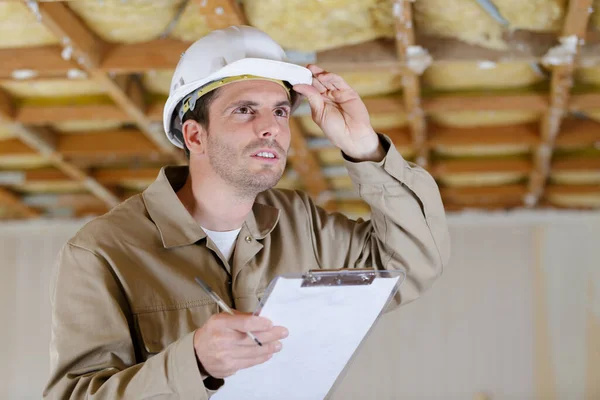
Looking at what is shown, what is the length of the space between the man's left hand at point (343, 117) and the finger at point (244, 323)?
2.09 ft

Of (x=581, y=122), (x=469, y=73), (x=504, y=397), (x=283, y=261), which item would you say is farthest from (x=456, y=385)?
(x=283, y=261)

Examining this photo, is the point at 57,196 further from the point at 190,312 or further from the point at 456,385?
the point at 190,312

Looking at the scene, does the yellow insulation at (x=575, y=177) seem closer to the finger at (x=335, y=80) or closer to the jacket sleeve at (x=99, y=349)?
the finger at (x=335, y=80)

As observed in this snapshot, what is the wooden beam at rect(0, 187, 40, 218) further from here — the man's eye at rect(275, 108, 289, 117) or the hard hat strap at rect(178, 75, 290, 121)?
the man's eye at rect(275, 108, 289, 117)

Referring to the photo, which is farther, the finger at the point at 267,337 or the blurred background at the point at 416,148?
the blurred background at the point at 416,148

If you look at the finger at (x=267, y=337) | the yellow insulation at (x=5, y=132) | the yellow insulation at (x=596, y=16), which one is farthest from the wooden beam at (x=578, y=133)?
the finger at (x=267, y=337)

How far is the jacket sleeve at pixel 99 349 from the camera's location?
1.21 meters

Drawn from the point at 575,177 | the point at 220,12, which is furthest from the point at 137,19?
the point at 575,177

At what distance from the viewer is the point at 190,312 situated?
60.9 inches

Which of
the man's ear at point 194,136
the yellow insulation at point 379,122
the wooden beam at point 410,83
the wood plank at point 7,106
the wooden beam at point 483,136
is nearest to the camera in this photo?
the man's ear at point 194,136

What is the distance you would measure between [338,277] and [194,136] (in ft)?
2.64

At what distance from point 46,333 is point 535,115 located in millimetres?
4601

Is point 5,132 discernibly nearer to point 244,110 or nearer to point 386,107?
point 386,107

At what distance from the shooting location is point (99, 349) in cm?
137
